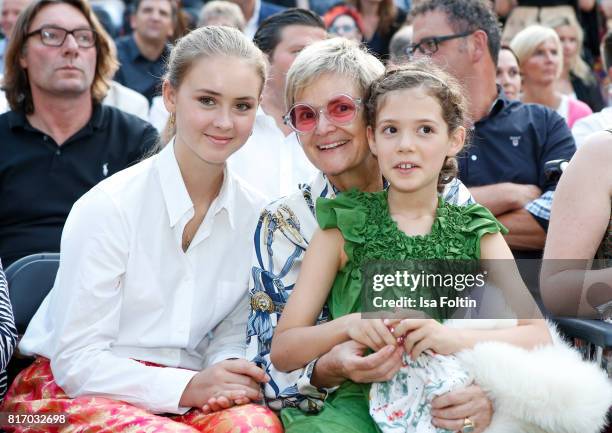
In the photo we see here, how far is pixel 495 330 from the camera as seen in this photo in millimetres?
2684

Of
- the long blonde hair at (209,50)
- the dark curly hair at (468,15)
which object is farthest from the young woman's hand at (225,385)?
the dark curly hair at (468,15)

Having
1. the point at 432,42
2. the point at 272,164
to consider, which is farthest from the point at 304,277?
the point at 432,42

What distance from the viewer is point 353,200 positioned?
2.90 metres

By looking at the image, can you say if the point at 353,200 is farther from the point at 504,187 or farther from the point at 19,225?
the point at 19,225

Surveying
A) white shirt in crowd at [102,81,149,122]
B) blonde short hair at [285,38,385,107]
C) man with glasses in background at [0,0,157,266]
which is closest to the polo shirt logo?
blonde short hair at [285,38,385,107]

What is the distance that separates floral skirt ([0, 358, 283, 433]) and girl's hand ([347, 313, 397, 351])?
0.37 m

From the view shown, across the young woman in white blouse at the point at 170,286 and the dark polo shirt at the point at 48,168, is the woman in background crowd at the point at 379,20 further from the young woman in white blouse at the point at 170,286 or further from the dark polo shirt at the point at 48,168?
the young woman in white blouse at the point at 170,286

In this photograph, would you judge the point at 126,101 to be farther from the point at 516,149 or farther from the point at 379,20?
the point at 379,20

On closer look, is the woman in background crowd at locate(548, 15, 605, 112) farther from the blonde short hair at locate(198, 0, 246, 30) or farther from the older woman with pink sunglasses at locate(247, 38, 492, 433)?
the older woman with pink sunglasses at locate(247, 38, 492, 433)

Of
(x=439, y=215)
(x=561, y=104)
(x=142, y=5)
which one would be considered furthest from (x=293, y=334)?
→ (x=142, y=5)

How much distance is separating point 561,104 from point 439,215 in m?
3.58

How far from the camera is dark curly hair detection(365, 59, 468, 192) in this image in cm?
283

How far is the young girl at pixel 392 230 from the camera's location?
9.01 ft

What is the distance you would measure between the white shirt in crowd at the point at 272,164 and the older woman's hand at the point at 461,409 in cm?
168
